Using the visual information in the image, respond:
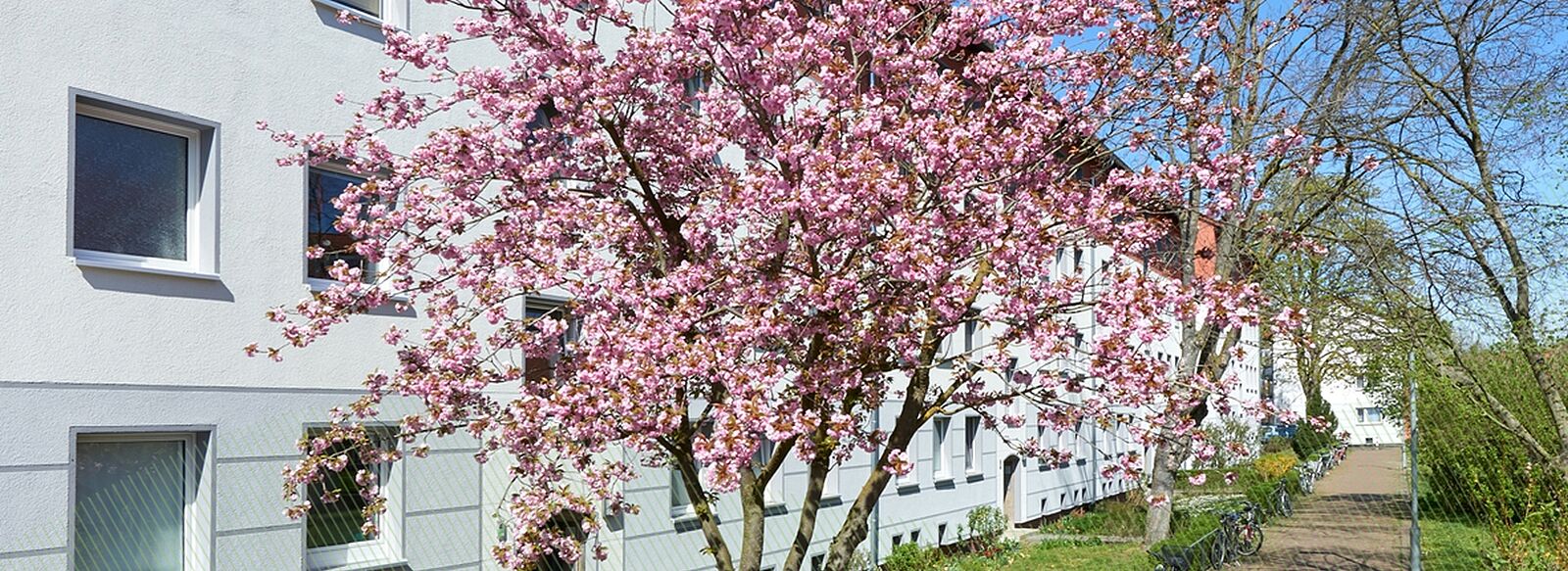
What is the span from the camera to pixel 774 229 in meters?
7.84

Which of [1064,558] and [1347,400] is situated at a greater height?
[1347,400]

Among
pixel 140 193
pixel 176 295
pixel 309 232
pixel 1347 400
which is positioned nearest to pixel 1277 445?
pixel 1347 400

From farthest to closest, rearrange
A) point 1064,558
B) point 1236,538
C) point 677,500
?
point 1064,558 → point 1236,538 → point 677,500

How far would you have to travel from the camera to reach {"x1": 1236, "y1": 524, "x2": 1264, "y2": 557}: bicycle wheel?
19.7 meters

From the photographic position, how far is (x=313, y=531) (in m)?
10.2

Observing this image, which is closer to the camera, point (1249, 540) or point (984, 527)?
point (1249, 540)

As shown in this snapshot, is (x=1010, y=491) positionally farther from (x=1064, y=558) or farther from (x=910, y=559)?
(x=910, y=559)

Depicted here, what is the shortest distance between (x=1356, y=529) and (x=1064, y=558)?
5.54 meters

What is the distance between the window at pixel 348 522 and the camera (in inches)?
400

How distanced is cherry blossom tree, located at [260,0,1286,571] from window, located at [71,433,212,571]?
1640mm

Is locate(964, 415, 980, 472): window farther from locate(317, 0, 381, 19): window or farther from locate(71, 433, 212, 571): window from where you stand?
locate(71, 433, 212, 571): window

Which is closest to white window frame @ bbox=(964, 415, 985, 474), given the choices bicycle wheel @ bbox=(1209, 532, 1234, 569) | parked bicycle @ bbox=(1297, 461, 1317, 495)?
bicycle wheel @ bbox=(1209, 532, 1234, 569)

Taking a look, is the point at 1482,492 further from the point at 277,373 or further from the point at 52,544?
the point at 52,544

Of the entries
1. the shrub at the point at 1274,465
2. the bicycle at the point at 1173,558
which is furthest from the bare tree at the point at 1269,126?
the shrub at the point at 1274,465
